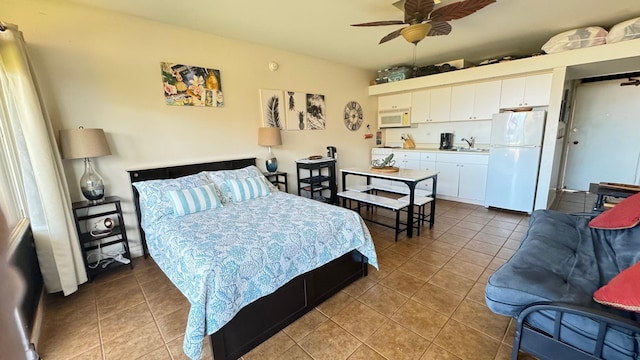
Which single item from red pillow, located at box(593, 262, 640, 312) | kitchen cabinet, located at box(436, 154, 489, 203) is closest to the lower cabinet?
kitchen cabinet, located at box(436, 154, 489, 203)

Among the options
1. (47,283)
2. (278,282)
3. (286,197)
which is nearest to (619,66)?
(286,197)

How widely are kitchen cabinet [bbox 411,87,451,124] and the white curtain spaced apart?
5109 millimetres

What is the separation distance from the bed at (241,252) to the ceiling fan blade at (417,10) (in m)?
1.76

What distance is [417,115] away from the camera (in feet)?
16.4

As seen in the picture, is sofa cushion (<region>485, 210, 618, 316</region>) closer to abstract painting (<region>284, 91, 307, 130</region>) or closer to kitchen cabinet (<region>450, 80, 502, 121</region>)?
kitchen cabinet (<region>450, 80, 502, 121</region>)

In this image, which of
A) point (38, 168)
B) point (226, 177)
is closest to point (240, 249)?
point (226, 177)

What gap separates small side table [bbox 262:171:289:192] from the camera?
374cm

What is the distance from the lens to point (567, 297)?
3.98ft

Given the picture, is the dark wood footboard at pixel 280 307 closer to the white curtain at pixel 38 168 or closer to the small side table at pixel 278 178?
the white curtain at pixel 38 168

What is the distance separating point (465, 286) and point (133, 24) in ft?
13.4

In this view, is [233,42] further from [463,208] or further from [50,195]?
[463,208]

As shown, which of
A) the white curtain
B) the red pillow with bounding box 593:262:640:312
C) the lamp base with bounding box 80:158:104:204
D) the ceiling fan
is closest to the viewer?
the red pillow with bounding box 593:262:640:312

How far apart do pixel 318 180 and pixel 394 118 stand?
2.32 meters

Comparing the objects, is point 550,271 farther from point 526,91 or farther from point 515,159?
point 526,91
